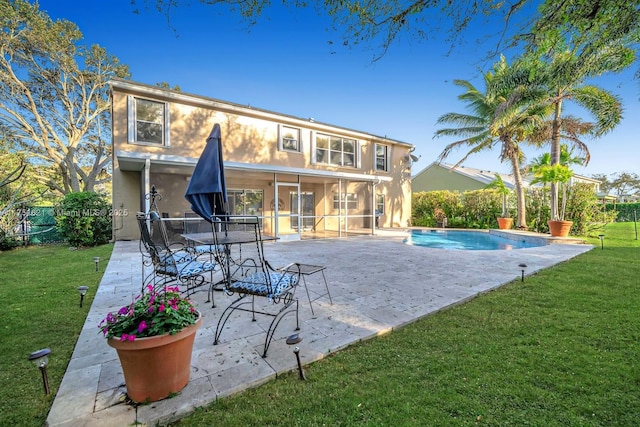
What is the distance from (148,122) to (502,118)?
1415 centimetres

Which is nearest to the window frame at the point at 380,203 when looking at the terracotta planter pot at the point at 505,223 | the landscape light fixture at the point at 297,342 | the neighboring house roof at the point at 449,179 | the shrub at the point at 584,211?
the terracotta planter pot at the point at 505,223

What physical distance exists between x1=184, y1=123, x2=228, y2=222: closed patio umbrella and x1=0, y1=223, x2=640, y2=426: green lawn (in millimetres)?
1884

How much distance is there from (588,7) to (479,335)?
11.8 ft

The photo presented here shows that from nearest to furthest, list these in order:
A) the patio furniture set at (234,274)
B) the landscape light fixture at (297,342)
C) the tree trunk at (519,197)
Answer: the landscape light fixture at (297,342)
the patio furniture set at (234,274)
the tree trunk at (519,197)

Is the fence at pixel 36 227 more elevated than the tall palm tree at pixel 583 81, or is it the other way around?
the tall palm tree at pixel 583 81

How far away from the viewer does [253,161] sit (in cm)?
1291

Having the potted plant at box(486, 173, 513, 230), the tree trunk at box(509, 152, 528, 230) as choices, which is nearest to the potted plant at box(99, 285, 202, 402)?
the tree trunk at box(509, 152, 528, 230)

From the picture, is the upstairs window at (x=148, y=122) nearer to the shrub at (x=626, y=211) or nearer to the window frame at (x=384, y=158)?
the window frame at (x=384, y=158)

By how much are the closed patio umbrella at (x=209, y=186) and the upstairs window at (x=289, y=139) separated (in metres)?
10.1

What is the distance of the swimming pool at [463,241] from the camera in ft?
39.2

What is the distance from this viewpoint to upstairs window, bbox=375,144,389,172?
17.8 meters

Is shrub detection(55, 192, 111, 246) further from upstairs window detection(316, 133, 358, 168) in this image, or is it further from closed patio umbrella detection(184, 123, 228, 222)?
upstairs window detection(316, 133, 358, 168)

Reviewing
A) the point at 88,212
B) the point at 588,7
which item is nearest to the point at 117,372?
the point at 588,7

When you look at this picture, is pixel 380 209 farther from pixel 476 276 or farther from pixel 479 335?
pixel 479 335
